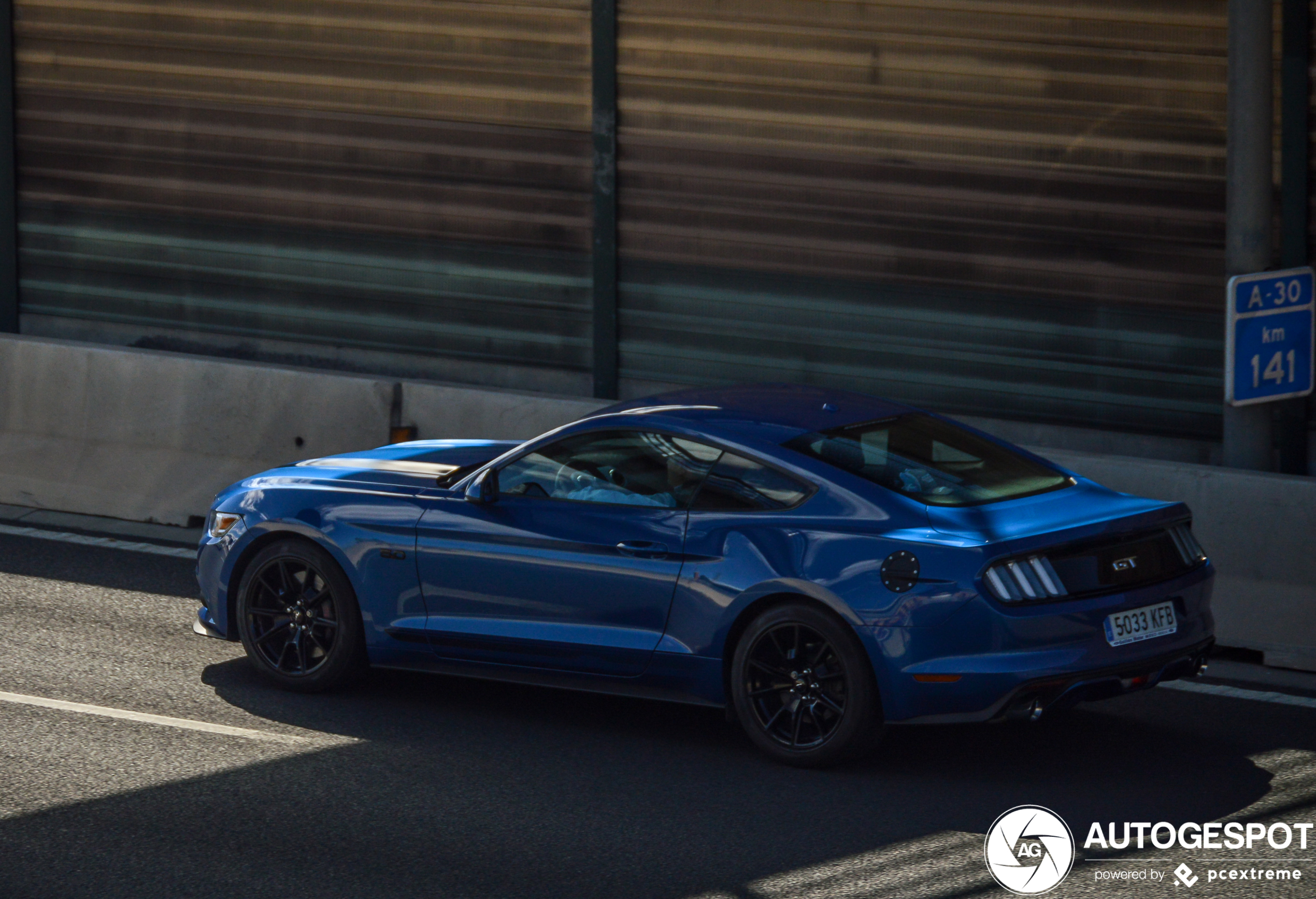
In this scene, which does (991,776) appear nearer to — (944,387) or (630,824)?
(630,824)

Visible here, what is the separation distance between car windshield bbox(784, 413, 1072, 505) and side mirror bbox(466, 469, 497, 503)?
1.37m

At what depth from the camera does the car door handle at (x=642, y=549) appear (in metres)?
7.61

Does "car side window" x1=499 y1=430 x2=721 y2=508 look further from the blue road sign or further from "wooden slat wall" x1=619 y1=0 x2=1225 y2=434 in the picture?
"wooden slat wall" x1=619 y1=0 x2=1225 y2=434

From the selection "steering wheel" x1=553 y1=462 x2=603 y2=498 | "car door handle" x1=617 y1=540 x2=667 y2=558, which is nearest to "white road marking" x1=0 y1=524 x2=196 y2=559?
"steering wheel" x1=553 y1=462 x2=603 y2=498

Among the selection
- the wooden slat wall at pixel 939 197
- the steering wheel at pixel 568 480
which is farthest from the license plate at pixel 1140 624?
the wooden slat wall at pixel 939 197

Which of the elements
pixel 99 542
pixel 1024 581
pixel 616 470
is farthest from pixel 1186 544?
pixel 99 542

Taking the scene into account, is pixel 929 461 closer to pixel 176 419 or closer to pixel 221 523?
pixel 221 523

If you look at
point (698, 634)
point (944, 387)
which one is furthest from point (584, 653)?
point (944, 387)

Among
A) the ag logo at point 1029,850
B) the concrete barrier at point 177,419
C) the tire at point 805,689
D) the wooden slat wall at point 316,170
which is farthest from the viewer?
the wooden slat wall at point 316,170

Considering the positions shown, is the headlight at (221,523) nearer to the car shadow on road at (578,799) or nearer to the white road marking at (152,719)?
the car shadow on road at (578,799)

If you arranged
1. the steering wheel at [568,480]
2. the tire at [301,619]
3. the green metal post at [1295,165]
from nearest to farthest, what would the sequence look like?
the steering wheel at [568,480] < the tire at [301,619] < the green metal post at [1295,165]

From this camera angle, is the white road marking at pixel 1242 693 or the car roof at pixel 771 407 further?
the white road marking at pixel 1242 693

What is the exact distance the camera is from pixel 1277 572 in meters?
9.43

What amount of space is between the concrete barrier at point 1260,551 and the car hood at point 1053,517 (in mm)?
1868
